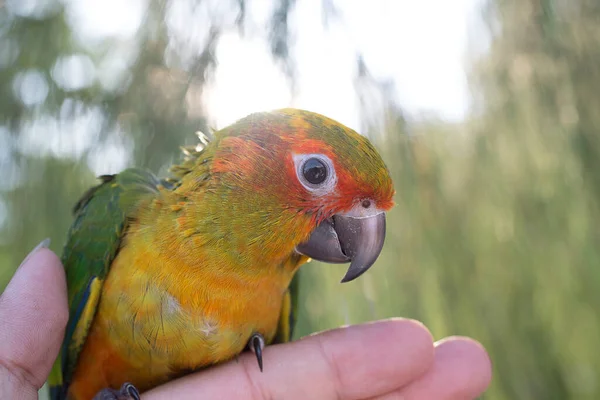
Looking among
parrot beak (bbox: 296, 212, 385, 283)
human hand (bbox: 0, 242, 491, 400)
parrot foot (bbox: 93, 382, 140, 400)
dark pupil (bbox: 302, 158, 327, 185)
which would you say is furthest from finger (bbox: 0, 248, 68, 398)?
dark pupil (bbox: 302, 158, 327, 185)

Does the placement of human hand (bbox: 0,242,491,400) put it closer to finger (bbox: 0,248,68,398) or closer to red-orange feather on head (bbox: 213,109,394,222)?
finger (bbox: 0,248,68,398)

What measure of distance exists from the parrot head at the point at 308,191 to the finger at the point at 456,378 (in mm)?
727

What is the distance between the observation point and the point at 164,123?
238cm

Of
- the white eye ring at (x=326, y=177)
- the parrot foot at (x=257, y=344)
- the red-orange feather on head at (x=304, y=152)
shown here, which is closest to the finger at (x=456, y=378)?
the parrot foot at (x=257, y=344)

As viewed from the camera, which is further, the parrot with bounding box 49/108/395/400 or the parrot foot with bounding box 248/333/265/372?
the parrot foot with bounding box 248/333/265/372

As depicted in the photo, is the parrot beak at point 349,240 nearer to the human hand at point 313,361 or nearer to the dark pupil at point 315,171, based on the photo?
the dark pupil at point 315,171

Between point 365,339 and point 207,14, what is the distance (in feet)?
5.45

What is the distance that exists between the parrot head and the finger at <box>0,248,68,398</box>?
707 mm

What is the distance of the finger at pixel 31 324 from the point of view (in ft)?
4.89

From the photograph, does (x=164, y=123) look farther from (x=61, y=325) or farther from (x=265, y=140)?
(x=61, y=325)

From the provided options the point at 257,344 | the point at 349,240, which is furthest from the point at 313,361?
the point at 349,240

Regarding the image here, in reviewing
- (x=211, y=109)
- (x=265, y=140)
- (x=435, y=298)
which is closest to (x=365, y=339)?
→ (x=435, y=298)

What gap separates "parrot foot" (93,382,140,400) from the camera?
167cm

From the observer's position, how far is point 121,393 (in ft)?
5.60
